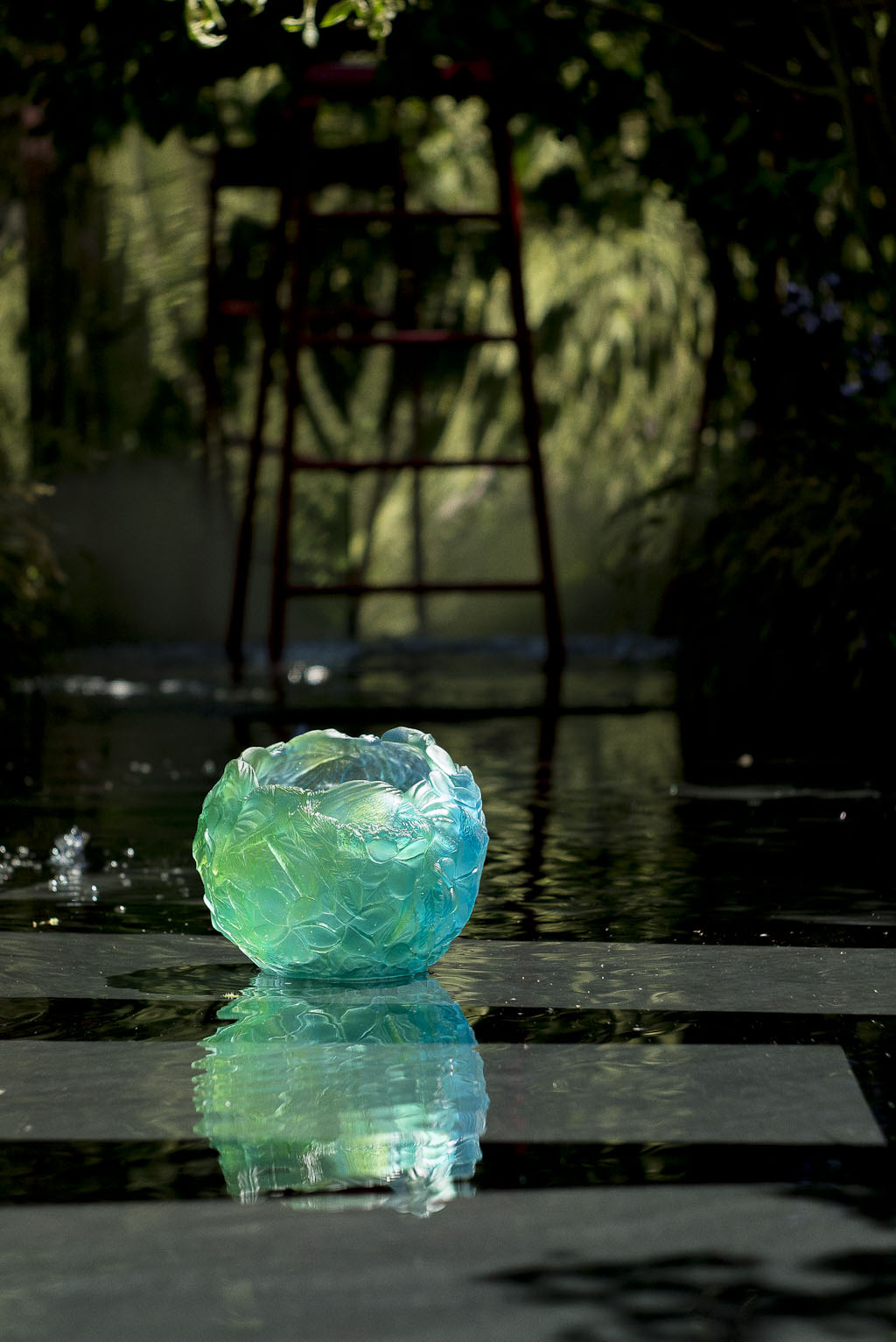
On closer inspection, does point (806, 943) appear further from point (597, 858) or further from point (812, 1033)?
point (597, 858)

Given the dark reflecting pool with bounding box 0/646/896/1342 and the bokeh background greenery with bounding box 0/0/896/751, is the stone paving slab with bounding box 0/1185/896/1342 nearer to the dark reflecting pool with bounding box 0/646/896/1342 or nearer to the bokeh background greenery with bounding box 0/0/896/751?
the dark reflecting pool with bounding box 0/646/896/1342

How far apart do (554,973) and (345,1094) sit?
2.42 feet

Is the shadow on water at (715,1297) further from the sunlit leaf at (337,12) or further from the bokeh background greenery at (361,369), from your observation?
the bokeh background greenery at (361,369)

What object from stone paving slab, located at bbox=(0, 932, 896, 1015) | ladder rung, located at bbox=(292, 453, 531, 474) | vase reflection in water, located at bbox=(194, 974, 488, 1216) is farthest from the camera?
ladder rung, located at bbox=(292, 453, 531, 474)

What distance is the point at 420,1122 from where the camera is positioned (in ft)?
6.98

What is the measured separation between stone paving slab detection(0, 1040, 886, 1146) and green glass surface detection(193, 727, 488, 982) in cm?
39

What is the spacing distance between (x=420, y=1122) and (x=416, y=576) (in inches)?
331

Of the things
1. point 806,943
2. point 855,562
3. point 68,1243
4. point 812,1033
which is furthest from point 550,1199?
point 855,562

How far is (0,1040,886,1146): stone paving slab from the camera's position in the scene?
2.09 meters

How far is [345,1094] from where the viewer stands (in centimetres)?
225

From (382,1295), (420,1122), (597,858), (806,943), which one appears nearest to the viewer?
(382,1295)

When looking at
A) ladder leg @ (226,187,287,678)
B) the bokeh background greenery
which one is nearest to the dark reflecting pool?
ladder leg @ (226,187,287,678)

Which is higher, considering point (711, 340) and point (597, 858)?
point (711, 340)

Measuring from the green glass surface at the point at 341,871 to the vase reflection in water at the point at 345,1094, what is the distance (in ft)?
0.17
